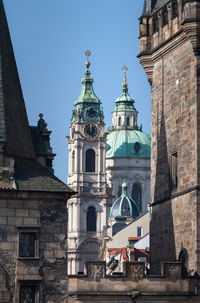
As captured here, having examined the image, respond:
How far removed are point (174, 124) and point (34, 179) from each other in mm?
10778

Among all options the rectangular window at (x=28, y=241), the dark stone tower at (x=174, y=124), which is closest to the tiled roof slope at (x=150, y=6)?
the dark stone tower at (x=174, y=124)

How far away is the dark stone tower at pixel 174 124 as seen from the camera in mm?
47625

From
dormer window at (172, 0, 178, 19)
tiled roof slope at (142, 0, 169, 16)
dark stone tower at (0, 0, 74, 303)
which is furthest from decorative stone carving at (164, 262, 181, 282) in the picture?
tiled roof slope at (142, 0, 169, 16)

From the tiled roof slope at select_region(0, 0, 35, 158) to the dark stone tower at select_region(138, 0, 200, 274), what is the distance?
7767 millimetres

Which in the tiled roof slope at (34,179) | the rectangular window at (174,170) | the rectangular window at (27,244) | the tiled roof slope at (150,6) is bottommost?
the rectangular window at (27,244)

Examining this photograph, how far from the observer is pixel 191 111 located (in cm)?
4834

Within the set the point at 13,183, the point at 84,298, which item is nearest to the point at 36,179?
the point at 13,183

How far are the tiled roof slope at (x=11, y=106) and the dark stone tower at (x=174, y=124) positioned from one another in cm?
777

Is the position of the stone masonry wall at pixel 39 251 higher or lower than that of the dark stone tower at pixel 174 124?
lower

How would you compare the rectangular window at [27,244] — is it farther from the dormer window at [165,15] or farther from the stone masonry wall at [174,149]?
the dormer window at [165,15]

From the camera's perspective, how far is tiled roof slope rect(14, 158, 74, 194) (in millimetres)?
41062

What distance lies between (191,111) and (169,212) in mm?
5001

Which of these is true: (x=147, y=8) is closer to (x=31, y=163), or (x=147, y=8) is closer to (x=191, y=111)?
(x=191, y=111)

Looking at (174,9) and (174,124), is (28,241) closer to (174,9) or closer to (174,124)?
(174,124)
